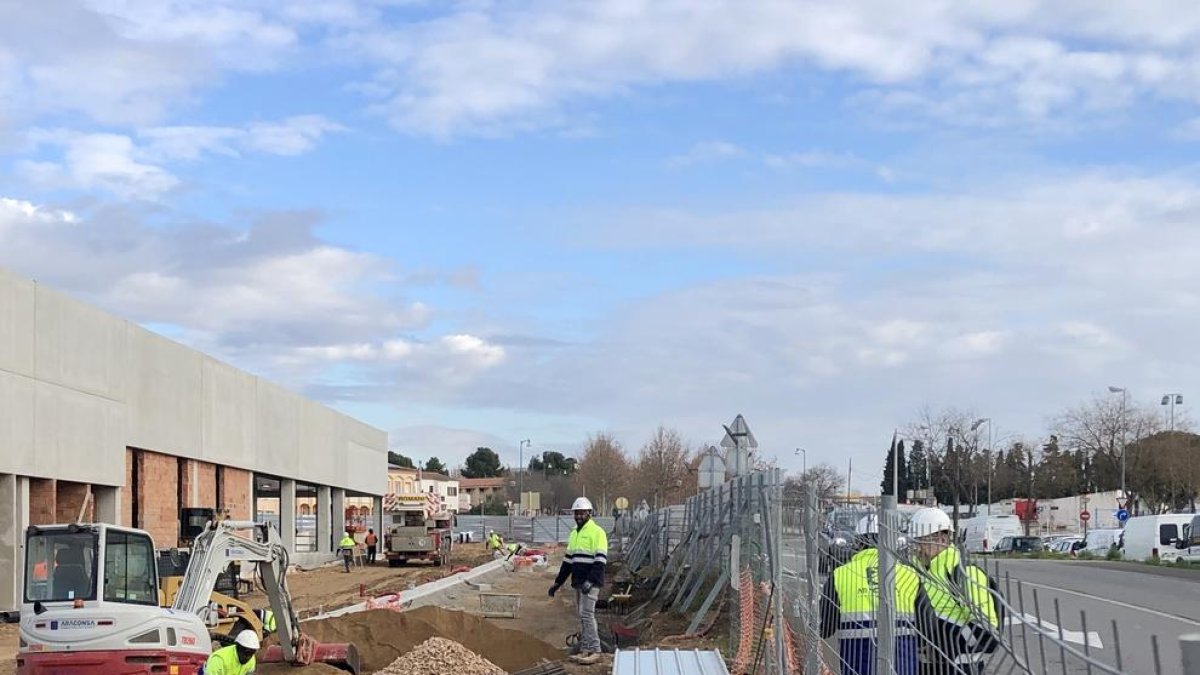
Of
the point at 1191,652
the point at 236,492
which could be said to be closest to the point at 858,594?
the point at 1191,652

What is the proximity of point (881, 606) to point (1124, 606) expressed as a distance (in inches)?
754

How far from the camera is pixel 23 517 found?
27.9m

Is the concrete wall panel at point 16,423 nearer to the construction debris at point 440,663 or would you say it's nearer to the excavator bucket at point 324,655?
the excavator bucket at point 324,655

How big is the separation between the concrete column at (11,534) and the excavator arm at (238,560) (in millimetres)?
11360

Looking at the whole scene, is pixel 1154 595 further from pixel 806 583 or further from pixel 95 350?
pixel 95 350

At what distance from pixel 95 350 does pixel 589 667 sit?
19255 mm

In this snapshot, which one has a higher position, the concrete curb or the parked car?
the concrete curb

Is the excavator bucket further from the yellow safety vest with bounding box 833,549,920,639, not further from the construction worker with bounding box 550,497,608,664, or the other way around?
the yellow safety vest with bounding box 833,549,920,639

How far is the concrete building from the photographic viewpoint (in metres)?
27.7

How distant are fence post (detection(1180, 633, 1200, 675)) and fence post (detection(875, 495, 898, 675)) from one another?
3.87m

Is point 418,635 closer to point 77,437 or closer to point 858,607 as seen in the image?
point 77,437

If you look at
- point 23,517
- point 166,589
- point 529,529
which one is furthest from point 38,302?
point 529,529

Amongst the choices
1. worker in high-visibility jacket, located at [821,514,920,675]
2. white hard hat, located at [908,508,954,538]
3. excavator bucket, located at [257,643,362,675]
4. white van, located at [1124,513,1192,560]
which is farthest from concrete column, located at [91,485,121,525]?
white van, located at [1124,513,1192,560]

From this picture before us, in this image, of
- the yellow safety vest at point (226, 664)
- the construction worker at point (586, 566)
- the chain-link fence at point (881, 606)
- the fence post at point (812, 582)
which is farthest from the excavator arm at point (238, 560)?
the fence post at point (812, 582)
